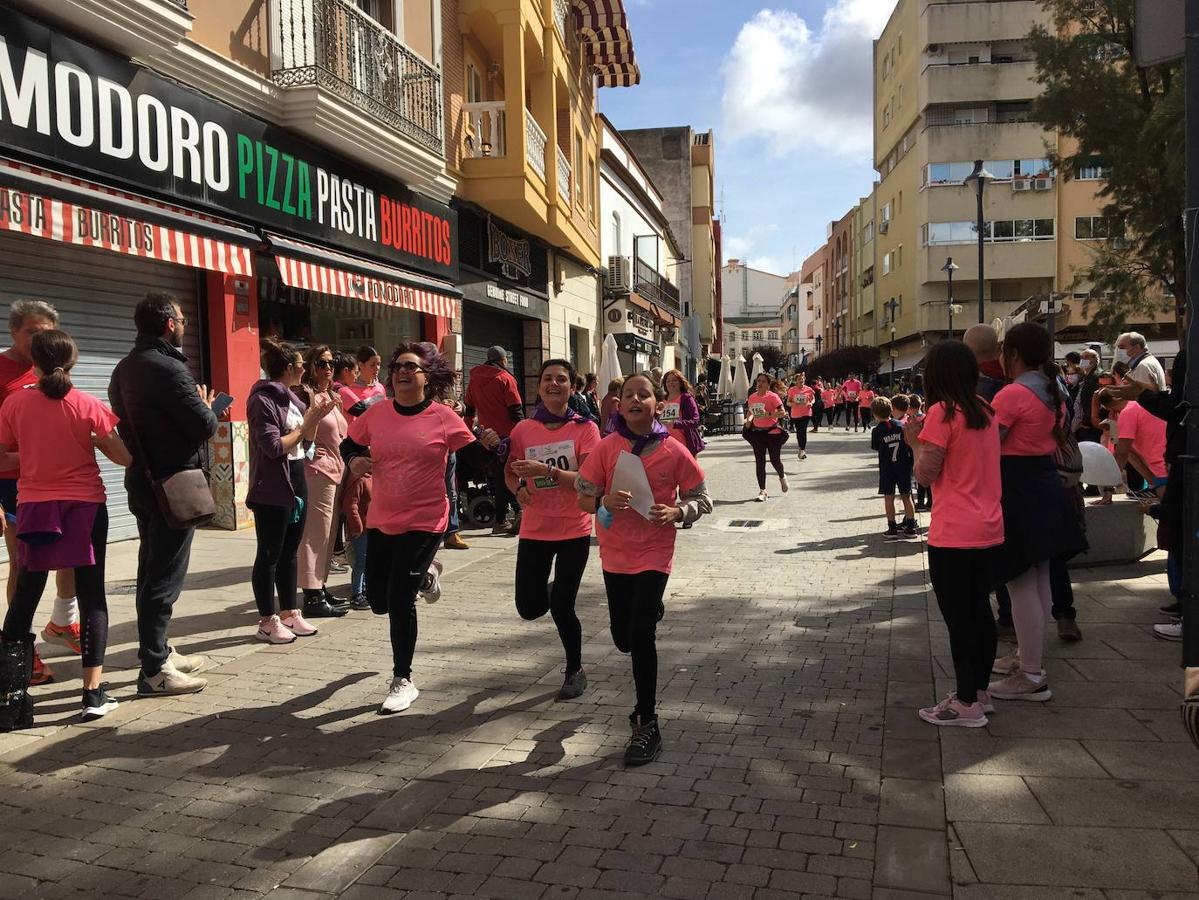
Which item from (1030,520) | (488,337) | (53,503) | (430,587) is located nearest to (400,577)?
(430,587)

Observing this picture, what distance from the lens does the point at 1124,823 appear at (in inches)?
132

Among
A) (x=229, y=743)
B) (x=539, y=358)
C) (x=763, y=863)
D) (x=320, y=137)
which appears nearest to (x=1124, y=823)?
(x=763, y=863)

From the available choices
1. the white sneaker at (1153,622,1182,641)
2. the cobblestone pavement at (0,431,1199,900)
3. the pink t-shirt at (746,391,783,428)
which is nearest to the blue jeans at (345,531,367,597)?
the cobblestone pavement at (0,431,1199,900)

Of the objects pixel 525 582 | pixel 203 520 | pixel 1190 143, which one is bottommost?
pixel 525 582

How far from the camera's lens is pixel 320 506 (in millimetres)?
6703

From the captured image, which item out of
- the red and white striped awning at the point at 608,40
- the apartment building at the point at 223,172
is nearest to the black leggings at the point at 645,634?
the apartment building at the point at 223,172

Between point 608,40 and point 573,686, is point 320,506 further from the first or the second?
point 608,40

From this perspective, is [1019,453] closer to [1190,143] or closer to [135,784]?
[1190,143]

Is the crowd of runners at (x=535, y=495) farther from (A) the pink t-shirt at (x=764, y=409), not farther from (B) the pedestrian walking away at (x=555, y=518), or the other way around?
(A) the pink t-shirt at (x=764, y=409)

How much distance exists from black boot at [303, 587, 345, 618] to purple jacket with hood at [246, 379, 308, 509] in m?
1.11

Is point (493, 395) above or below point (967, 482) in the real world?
above

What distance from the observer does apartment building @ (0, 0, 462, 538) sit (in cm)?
802

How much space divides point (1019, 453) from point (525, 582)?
2.57 meters

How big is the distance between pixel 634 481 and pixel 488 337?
15392mm
